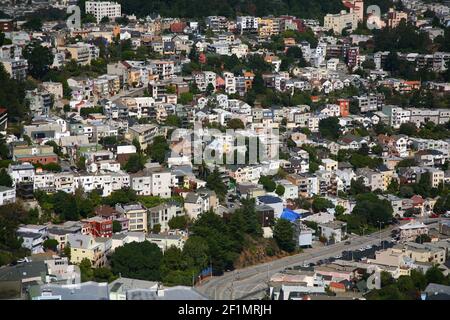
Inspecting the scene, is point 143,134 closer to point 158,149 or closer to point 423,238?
point 158,149

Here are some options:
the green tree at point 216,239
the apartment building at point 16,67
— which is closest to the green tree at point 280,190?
the green tree at point 216,239

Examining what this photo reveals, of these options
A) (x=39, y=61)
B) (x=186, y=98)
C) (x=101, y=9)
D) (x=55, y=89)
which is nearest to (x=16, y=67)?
(x=39, y=61)

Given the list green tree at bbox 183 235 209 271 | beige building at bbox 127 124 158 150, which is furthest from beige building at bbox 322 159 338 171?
green tree at bbox 183 235 209 271

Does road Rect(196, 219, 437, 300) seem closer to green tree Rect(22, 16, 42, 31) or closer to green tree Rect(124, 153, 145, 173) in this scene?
green tree Rect(124, 153, 145, 173)

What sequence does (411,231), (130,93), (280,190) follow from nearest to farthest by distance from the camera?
(411,231) → (280,190) → (130,93)

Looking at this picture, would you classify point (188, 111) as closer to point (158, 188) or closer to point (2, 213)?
point (158, 188)

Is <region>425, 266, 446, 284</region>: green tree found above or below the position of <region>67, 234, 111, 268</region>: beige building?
below

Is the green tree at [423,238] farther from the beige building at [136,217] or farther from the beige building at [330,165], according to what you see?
the beige building at [136,217]
